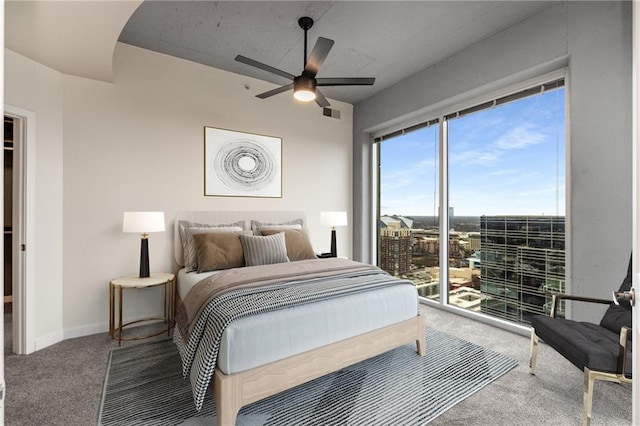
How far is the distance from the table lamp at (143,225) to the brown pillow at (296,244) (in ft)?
3.73

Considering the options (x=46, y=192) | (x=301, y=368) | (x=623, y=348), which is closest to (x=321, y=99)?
(x=301, y=368)

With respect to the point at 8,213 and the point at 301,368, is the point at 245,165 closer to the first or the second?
the point at 301,368

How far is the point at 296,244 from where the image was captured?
367 centimetres

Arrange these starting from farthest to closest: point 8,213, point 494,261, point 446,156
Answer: point 446,156 < point 8,213 < point 494,261

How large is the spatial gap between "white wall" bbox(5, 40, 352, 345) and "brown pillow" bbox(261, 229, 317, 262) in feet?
2.09

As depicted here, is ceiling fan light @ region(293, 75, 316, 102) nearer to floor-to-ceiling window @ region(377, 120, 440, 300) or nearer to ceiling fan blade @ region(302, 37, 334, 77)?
ceiling fan blade @ region(302, 37, 334, 77)

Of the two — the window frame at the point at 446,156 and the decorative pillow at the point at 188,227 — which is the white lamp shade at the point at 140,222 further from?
the window frame at the point at 446,156

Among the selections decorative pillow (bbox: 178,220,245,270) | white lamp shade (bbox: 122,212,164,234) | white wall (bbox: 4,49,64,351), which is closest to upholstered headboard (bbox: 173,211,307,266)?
decorative pillow (bbox: 178,220,245,270)

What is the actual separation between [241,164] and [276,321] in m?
2.59

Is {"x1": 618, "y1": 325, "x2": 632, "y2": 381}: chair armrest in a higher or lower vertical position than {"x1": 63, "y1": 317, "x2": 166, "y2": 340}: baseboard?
higher

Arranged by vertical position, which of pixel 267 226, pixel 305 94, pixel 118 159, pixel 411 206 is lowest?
pixel 267 226

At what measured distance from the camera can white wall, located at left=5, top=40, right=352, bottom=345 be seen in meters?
3.00

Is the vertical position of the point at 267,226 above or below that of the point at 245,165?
below

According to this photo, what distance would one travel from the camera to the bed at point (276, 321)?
72.3 inches
